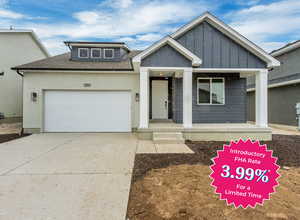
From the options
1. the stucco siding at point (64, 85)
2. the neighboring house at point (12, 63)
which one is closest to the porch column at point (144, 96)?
the stucco siding at point (64, 85)

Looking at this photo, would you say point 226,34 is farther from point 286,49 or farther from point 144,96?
point 286,49

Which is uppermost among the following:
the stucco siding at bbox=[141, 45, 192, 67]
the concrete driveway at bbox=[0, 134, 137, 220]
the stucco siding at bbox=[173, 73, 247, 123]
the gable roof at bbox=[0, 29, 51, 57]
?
the gable roof at bbox=[0, 29, 51, 57]

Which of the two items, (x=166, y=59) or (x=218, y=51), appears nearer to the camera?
(x=166, y=59)

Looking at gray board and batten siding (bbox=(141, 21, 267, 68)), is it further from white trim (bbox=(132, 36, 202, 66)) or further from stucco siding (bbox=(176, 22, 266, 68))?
Answer: white trim (bbox=(132, 36, 202, 66))

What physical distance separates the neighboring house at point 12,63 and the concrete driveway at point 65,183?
779 cm

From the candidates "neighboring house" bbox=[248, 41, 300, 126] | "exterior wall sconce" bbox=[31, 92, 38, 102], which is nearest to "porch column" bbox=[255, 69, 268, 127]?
"neighboring house" bbox=[248, 41, 300, 126]

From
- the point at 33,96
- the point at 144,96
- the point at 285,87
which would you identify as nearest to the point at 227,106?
the point at 144,96

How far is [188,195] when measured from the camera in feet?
9.46

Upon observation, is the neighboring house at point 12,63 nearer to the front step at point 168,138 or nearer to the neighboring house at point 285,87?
the front step at point 168,138

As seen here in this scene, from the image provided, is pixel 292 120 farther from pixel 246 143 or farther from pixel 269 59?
pixel 246 143

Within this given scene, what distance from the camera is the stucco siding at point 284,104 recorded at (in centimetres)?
1134

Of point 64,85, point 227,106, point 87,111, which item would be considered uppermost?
point 64,85

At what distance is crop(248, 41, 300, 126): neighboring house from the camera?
11375 mm

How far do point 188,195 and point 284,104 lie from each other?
12.7 m
